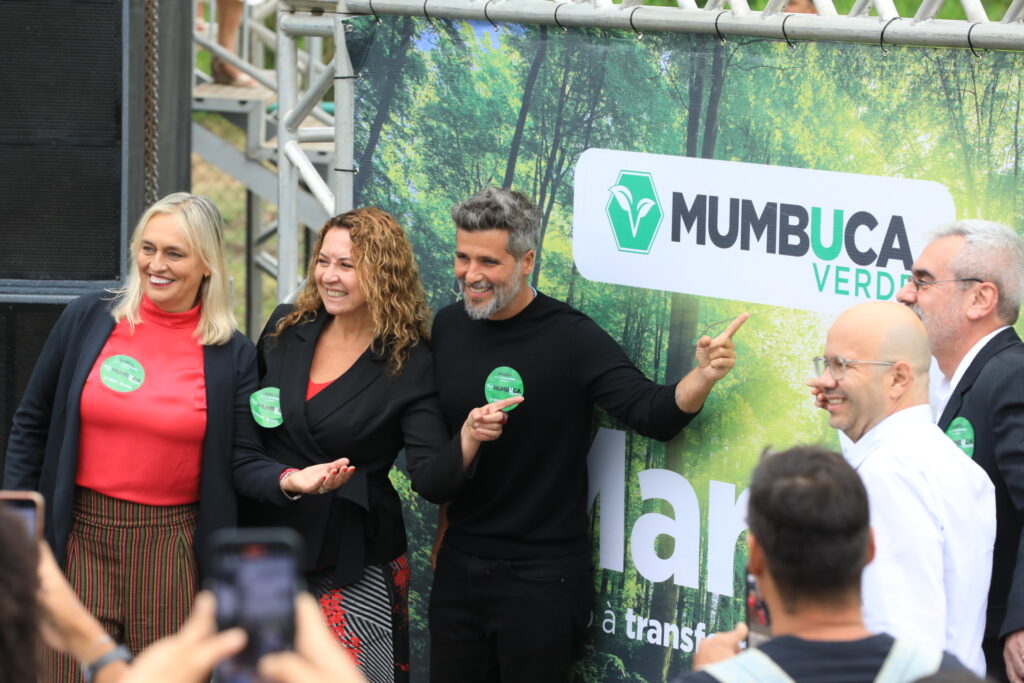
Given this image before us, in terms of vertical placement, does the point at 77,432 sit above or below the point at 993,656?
above

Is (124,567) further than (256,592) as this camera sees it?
Yes

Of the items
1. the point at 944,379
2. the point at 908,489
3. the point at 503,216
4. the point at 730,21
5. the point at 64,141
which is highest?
the point at 730,21

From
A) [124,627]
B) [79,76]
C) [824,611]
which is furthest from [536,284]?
[824,611]

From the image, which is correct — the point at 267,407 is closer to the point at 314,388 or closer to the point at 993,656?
the point at 314,388

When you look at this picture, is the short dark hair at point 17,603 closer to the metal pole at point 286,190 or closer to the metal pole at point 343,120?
the metal pole at point 343,120

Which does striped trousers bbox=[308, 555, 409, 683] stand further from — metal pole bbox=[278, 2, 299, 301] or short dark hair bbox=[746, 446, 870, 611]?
short dark hair bbox=[746, 446, 870, 611]

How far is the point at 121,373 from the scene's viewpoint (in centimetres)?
344

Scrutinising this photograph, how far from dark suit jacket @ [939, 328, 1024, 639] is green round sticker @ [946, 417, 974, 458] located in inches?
0.4

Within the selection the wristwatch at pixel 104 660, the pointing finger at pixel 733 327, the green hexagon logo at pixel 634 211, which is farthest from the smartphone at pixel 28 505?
the green hexagon logo at pixel 634 211

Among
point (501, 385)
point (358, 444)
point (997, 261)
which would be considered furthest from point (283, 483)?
point (997, 261)

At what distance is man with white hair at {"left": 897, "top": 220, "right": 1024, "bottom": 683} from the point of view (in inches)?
114

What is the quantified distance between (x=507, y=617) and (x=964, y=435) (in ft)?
4.37

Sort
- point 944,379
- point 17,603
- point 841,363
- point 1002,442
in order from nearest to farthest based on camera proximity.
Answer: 1. point 17,603
2. point 841,363
3. point 1002,442
4. point 944,379

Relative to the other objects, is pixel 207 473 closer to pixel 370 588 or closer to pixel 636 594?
pixel 370 588
